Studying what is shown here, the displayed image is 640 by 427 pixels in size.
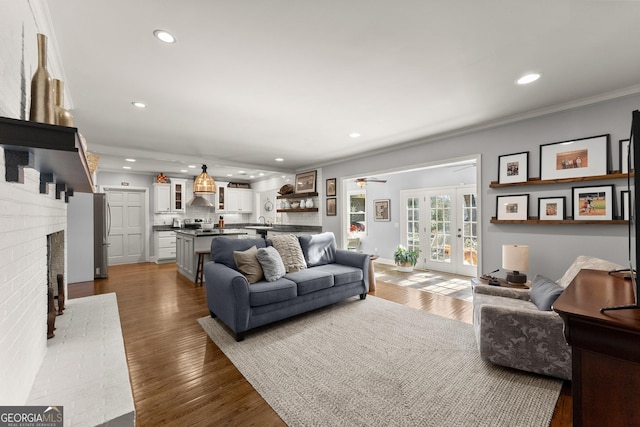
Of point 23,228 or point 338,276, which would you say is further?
point 338,276

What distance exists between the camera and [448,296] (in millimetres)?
4262

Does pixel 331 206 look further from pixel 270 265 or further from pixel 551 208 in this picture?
pixel 551 208

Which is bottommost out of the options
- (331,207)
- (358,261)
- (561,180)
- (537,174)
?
(358,261)

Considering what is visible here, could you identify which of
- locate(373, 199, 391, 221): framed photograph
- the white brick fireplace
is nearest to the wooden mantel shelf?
the white brick fireplace

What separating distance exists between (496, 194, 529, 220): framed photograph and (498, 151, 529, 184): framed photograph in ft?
0.71

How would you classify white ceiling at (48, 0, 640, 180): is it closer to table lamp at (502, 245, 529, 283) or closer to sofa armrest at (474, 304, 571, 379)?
table lamp at (502, 245, 529, 283)

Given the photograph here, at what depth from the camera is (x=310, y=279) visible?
3285mm

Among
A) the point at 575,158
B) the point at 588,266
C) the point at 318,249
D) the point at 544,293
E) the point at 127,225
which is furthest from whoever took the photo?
the point at 127,225

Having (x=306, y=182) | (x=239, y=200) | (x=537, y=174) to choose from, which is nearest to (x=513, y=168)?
(x=537, y=174)

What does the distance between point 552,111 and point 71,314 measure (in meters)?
5.54

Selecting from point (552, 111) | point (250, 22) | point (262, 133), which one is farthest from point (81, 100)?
point (552, 111)

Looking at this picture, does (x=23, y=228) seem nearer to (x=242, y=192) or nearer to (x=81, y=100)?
(x=81, y=100)

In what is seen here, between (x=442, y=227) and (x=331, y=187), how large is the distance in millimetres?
2637

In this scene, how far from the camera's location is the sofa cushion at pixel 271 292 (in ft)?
9.13
